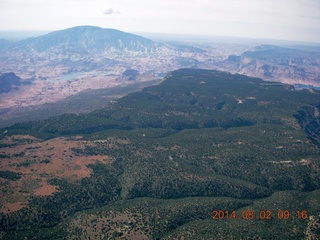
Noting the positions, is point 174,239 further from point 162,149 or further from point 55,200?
point 162,149

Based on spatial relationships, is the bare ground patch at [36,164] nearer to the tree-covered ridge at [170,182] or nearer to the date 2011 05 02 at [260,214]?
the tree-covered ridge at [170,182]

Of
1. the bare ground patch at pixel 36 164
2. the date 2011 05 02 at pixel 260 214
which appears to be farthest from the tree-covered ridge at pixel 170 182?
the bare ground patch at pixel 36 164

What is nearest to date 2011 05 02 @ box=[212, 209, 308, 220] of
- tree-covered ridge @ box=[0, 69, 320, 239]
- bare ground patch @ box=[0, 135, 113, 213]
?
tree-covered ridge @ box=[0, 69, 320, 239]

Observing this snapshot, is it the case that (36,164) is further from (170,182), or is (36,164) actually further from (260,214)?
(260,214)

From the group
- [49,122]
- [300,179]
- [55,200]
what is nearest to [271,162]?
[300,179]

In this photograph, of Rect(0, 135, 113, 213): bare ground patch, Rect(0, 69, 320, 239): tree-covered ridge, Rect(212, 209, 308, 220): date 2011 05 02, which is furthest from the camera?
Rect(0, 135, 113, 213): bare ground patch

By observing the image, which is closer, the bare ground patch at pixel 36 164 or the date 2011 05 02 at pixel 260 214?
the date 2011 05 02 at pixel 260 214

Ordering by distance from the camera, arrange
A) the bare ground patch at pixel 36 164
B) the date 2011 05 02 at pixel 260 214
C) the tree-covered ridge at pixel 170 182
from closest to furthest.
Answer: the tree-covered ridge at pixel 170 182, the date 2011 05 02 at pixel 260 214, the bare ground patch at pixel 36 164

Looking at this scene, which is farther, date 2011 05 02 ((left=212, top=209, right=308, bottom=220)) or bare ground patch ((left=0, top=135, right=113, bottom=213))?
bare ground patch ((left=0, top=135, right=113, bottom=213))

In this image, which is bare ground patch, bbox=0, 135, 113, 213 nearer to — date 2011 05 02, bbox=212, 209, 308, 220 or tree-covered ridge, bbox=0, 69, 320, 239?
tree-covered ridge, bbox=0, 69, 320, 239

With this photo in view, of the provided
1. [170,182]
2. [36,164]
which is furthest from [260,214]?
[36,164]
